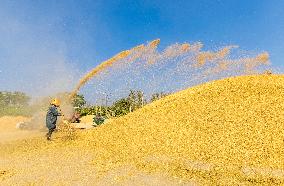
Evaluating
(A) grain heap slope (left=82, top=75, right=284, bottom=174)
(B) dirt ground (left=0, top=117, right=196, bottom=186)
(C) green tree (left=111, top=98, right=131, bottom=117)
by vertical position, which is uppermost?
(C) green tree (left=111, top=98, right=131, bottom=117)

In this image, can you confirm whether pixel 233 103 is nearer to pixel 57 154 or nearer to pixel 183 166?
pixel 183 166

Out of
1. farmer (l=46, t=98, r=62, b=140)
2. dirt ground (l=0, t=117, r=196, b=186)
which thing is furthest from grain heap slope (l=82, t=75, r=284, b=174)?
farmer (l=46, t=98, r=62, b=140)

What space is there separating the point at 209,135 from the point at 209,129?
56cm

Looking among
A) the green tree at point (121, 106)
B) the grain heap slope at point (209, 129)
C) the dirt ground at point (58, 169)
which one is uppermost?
the green tree at point (121, 106)

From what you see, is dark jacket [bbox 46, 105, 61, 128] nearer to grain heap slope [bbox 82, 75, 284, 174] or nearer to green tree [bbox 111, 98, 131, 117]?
grain heap slope [bbox 82, 75, 284, 174]

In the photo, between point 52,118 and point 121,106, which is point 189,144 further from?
point 121,106

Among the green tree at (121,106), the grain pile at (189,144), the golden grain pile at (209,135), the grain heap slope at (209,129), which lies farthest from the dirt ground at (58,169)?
the green tree at (121,106)

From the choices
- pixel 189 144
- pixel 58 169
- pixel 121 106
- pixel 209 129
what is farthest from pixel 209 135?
pixel 121 106

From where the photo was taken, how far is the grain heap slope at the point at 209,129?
43.4 ft

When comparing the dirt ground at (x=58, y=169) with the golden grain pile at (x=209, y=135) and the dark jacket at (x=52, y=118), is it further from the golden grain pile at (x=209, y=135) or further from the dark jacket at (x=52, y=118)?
the dark jacket at (x=52, y=118)

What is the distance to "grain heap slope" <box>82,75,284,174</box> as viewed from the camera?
1324 cm

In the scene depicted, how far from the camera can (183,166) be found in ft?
40.8

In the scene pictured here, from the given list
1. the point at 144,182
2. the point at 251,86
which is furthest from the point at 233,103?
the point at 144,182

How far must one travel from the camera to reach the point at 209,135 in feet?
48.6
